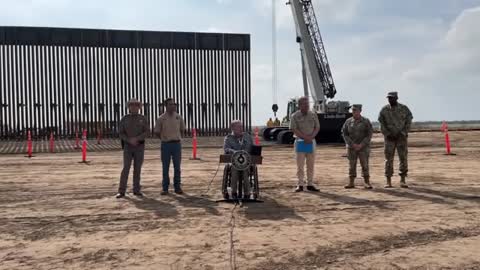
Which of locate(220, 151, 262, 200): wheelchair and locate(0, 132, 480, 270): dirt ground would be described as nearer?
locate(0, 132, 480, 270): dirt ground

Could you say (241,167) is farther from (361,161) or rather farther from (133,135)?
(361,161)

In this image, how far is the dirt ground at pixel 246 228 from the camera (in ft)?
17.0

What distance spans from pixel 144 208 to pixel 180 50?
28975mm

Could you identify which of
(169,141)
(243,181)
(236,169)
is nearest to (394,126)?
(243,181)

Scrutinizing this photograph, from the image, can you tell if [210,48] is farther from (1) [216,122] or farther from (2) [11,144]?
(2) [11,144]

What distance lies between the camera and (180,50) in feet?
119

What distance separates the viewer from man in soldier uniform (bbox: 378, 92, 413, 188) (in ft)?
33.1

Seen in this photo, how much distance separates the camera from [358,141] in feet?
33.6

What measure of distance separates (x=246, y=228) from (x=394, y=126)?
4665 mm

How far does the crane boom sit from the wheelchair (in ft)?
68.8

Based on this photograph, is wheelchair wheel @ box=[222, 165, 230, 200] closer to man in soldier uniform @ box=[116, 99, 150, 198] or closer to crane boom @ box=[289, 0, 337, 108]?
man in soldier uniform @ box=[116, 99, 150, 198]

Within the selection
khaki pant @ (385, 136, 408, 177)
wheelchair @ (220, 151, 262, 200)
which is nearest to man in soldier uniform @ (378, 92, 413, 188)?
khaki pant @ (385, 136, 408, 177)

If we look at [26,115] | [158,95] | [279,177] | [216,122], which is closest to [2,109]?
[26,115]

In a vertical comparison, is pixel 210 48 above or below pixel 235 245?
above
